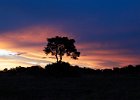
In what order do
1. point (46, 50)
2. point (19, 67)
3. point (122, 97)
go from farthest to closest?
point (46, 50)
point (19, 67)
point (122, 97)

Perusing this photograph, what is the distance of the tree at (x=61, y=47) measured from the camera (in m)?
89.4

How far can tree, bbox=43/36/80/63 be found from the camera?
8938cm

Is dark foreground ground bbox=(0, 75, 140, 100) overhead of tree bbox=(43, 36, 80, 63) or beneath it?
beneath

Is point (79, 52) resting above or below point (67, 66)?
above

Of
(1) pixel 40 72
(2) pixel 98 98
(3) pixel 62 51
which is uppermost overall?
(3) pixel 62 51

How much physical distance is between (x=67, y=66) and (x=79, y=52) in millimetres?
30563

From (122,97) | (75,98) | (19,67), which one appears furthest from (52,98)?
(19,67)

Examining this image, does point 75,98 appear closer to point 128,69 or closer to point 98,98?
point 98,98

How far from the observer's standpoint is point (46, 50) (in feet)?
293

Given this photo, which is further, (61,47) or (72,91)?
(61,47)

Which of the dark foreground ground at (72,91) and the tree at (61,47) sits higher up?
the tree at (61,47)

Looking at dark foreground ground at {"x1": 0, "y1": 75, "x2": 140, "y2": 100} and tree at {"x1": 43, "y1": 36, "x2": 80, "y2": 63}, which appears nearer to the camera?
dark foreground ground at {"x1": 0, "y1": 75, "x2": 140, "y2": 100}

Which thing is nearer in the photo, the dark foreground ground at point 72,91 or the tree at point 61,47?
the dark foreground ground at point 72,91

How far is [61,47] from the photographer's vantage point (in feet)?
299
